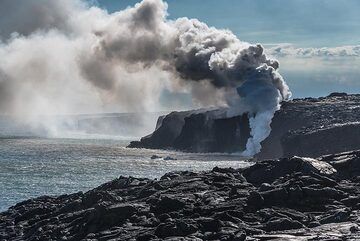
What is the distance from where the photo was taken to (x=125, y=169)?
655 ft

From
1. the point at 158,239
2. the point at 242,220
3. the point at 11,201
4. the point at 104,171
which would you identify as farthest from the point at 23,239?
the point at 104,171

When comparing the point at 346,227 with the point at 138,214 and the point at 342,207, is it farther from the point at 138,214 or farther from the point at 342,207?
the point at 138,214

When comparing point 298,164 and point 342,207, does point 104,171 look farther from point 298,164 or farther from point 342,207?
point 342,207

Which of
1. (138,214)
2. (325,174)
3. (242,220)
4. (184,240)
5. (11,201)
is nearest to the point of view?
(184,240)

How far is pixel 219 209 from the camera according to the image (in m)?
94.1

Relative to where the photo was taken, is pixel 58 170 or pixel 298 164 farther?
pixel 58 170

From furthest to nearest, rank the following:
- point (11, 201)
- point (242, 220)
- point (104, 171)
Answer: point (104, 171) < point (11, 201) < point (242, 220)

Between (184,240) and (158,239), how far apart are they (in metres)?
3.42

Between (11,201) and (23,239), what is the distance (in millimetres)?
42934

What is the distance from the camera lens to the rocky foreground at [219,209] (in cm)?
8544

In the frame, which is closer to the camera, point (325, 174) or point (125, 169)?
point (325, 174)

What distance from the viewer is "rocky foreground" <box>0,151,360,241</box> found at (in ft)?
280

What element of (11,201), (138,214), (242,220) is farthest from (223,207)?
(11,201)

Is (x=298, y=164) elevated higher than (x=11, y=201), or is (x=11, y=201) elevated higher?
(x=298, y=164)
